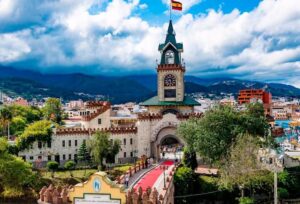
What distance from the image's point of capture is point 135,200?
1168 inches

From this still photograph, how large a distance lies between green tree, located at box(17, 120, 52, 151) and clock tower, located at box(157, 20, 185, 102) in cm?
1825

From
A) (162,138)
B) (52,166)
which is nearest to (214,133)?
(162,138)

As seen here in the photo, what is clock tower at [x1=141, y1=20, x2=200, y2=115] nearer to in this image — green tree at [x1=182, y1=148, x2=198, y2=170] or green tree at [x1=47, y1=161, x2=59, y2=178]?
green tree at [x1=182, y1=148, x2=198, y2=170]

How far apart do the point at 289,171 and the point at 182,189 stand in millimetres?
15425

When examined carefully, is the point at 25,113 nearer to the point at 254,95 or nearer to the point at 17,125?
the point at 17,125

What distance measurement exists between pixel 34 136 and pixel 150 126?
669 inches

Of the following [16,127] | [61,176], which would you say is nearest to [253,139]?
[61,176]

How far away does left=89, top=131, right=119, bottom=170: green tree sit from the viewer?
58.8 m

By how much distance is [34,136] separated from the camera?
63.2 metres

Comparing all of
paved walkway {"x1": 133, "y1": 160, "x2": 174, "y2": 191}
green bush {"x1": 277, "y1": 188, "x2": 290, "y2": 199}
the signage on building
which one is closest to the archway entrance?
paved walkway {"x1": 133, "y1": 160, "x2": 174, "y2": 191}

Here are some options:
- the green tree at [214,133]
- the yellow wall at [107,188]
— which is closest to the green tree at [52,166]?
the green tree at [214,133]

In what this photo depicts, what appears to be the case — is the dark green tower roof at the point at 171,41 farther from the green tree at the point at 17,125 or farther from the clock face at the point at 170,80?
the green tree at the point at 17,125

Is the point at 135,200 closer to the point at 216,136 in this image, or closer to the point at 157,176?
the point at 157,176

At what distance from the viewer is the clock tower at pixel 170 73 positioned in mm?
68500
